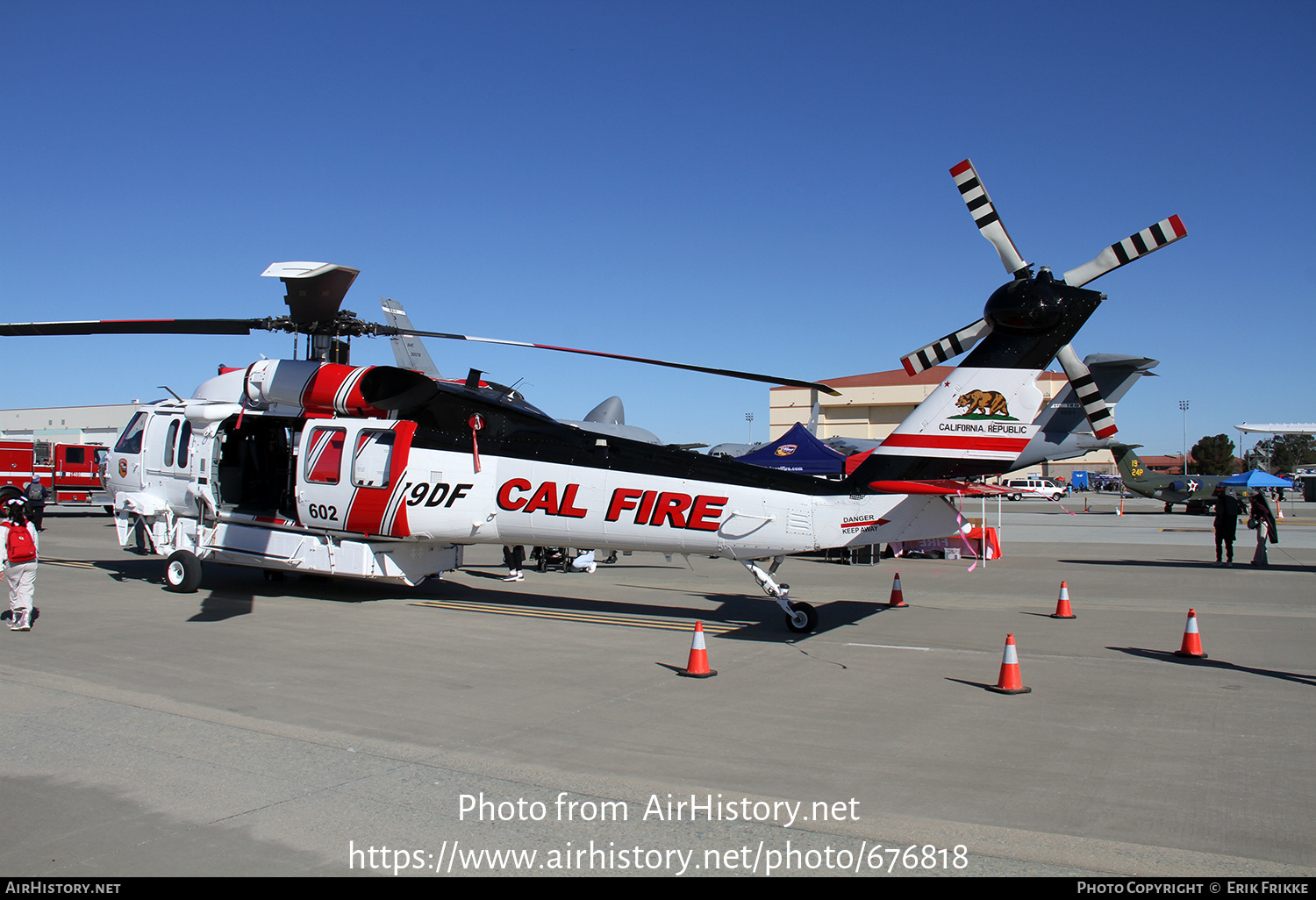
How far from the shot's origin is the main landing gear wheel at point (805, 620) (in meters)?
10.8

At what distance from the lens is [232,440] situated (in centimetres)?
1411

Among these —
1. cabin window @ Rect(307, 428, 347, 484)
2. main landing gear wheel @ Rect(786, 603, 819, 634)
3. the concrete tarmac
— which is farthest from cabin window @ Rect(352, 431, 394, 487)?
main landing gear wheel @ Rect(786, 603, 819, 634)

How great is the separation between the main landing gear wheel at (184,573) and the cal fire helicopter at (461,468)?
3cm

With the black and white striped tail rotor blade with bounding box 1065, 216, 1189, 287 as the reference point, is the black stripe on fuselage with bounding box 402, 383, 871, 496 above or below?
below

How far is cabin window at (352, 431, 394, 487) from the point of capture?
12.2 metres

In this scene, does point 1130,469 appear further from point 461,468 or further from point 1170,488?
point 461,468

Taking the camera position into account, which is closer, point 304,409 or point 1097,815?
point 1097,815

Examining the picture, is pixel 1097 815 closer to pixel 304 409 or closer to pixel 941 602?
pixel 941 602

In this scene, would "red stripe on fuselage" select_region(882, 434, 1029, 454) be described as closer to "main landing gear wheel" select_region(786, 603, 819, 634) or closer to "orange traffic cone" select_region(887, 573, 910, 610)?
"main landing gear wheel" select_region(786, 603, 819, 634)

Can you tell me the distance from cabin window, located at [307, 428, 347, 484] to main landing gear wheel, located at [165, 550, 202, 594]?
2726 mm

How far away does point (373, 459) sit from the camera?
40.5 ft

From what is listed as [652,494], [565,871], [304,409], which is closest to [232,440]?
[304,409]
